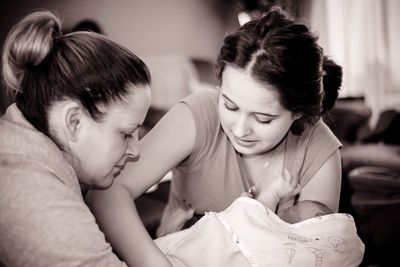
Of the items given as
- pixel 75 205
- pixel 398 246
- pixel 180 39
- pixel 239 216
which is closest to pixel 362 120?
pixel 398 246

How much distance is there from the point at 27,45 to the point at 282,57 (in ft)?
2.05

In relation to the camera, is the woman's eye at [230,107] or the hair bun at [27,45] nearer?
the hair bun at [27,45]

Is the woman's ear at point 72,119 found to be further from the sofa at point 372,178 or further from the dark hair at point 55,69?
the sofa at point 372,178

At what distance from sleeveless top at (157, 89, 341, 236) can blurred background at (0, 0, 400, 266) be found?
2.52 feet

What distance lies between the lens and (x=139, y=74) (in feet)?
3.03

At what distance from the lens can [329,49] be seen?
2.42m

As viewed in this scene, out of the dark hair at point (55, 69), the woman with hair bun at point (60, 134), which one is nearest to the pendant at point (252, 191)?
the woman with hair bun at point (60, 134)

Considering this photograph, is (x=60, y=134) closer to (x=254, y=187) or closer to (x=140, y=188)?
(x=140, y=188)

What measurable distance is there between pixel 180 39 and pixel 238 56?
4117mm

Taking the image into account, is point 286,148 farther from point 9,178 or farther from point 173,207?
point 9,178

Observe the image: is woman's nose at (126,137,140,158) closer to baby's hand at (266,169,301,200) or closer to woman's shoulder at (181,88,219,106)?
woman's shoulder at (181,88,219,106)

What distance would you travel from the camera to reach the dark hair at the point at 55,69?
83 cm

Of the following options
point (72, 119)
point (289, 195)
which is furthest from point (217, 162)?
point (72, 119)

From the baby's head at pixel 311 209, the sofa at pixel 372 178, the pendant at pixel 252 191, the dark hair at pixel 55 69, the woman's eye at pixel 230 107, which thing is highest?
the dark hair at pixel 55 69
